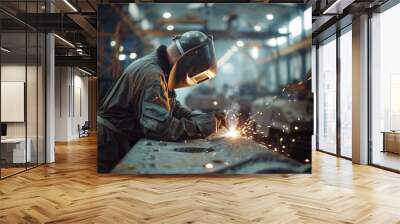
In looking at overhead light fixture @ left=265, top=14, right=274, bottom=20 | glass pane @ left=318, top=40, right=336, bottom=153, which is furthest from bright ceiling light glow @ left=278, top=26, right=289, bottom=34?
glass pane @ left=318, top=40, right=336, bottom=153

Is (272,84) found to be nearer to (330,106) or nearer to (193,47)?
(193,47)

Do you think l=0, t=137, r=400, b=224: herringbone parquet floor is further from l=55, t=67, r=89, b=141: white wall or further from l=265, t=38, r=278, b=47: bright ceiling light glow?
l=55, t=67, r=89, b=141: white wall

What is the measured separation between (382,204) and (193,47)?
3.83 metres

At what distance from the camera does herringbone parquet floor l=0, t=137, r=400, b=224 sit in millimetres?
3758

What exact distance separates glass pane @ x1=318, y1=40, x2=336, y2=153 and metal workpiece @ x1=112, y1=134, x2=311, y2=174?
3942 millimetres

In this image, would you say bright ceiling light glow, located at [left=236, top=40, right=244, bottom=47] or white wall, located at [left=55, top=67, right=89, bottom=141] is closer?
bright ceiling light glow, located at [left=236, top=40, right=244, bottom=47]

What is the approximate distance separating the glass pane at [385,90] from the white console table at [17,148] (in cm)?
721

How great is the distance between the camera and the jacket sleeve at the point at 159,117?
6.15 metres

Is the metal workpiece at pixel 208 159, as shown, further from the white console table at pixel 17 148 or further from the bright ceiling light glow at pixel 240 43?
the white console table at pixel 17 148

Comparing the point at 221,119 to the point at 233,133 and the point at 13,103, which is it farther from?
the point at 13,103

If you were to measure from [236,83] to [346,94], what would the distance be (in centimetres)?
385

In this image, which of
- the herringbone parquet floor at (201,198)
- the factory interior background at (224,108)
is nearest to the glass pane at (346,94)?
the factory interior background at (224,108)

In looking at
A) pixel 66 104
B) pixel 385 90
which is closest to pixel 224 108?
pixel 385 90

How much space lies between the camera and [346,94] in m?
8.73
